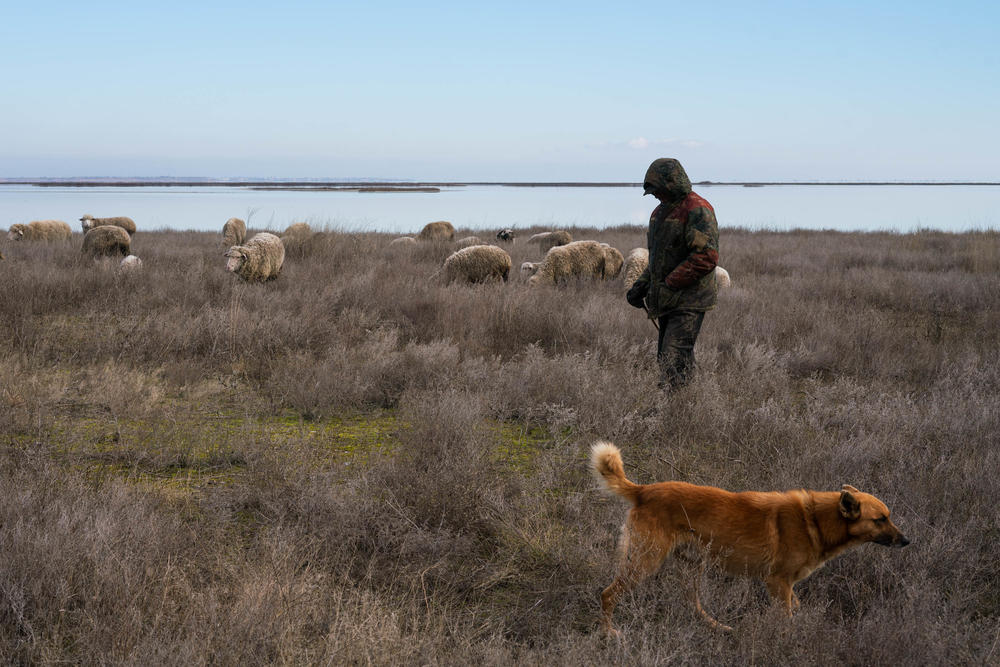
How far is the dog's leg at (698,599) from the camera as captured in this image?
309 cm

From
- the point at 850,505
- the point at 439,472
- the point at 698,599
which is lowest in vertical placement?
the point at 698,599

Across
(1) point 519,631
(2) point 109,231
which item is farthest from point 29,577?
(2) point 109,231

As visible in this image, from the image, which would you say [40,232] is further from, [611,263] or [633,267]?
[633,267]

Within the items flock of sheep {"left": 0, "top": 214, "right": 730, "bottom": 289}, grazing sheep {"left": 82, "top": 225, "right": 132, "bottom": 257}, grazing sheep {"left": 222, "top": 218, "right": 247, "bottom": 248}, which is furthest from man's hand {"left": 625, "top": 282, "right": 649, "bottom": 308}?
grazing sheep {"left": 222, "top": 218, "right": 247, "bottom": 248}

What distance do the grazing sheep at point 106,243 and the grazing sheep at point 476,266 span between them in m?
8.03

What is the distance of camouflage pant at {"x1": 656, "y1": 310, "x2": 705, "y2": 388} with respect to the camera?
595 centimetres

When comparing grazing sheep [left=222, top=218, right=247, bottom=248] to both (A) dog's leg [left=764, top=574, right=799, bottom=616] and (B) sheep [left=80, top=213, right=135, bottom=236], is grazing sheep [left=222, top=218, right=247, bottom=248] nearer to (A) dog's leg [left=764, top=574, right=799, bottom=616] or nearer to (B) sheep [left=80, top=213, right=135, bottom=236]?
(B) sheep [left=80, top=213, right=135, bottom=236]

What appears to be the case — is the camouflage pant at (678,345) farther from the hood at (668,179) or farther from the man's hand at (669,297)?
the hood at (668,179)

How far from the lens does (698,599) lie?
3182 mm

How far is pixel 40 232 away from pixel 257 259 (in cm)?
1300

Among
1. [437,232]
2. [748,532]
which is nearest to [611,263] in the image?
[437,232]

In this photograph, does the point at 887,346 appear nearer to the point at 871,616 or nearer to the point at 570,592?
the point at 871,616

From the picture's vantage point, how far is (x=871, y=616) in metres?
3.12

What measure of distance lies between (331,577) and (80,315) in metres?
8.38
